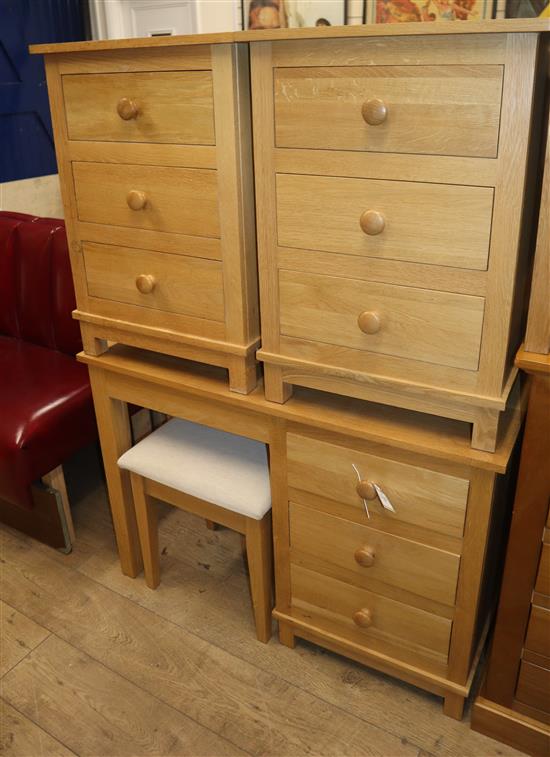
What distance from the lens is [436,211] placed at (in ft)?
3.47

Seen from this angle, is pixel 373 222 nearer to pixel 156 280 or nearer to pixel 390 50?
pixel 390 50

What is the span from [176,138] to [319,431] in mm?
624

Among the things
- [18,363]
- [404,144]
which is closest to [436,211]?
[404,144]

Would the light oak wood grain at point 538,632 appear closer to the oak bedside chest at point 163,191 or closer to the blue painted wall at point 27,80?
the oak bedside chest at point 163,191

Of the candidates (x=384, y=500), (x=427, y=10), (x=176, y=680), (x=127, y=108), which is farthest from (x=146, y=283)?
(x=427, y=10)

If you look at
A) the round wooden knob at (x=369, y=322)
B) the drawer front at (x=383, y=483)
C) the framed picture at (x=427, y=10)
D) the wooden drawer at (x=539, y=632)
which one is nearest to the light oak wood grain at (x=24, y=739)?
the drawer front at (x=383, y=483)

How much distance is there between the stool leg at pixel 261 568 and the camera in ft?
5.07

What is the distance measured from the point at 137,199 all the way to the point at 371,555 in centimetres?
86

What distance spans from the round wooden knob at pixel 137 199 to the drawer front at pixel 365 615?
2.79 ft

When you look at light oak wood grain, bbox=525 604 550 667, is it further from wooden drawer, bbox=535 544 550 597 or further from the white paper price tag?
the white paper price tag

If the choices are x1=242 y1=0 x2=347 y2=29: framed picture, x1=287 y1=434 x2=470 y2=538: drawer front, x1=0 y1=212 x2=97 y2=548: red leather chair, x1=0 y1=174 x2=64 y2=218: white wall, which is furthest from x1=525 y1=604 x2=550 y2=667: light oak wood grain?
x1=0 y1=174 x2=64 y2=218: white wall

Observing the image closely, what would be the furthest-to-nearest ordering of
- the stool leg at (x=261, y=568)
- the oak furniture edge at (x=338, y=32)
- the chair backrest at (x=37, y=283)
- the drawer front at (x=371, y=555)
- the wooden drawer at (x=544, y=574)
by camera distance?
the chair backrest at (x=37, y=283) < the stool leg at (x=261, y=568) < the drawer front at (x=371, y=555) < the wooden drawer at (x=544, y=574) < the oak furniture edge at (x=338, y=32)

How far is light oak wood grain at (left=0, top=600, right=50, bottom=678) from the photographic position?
1.66 metres

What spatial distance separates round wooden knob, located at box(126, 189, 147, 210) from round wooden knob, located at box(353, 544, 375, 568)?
2.71 feet
